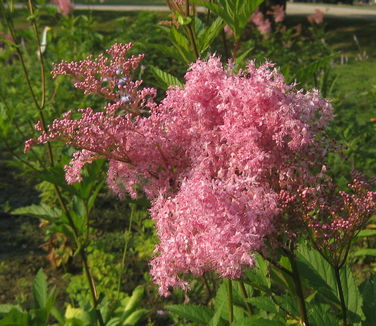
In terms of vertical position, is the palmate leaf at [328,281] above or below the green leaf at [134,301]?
above

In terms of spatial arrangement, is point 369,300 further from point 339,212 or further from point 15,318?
point 15,318

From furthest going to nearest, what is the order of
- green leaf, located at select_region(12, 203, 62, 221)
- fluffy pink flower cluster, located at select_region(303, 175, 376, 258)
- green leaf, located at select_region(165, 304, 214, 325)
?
1. green leaf, located at select_region(12, 203, 62, 221)
2. green leaf, located at select_region(165, 304, 214, 325)
3. fluffy pink flower cluster, located at select_region(303, 175, 376, 258)

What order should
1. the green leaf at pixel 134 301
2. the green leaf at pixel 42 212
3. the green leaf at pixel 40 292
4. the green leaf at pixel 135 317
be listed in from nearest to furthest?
1. the green leaf at pixel 40 292
2. the green leaf at pixel 42 212
3. the green leaf at pixel 135 317
4. the green leaf at pixel 134 301

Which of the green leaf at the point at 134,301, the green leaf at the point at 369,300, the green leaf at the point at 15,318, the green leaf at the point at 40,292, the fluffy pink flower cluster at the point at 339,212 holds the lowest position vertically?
the green leaf at the point at 134,301

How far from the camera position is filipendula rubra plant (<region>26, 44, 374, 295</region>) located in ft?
4.34

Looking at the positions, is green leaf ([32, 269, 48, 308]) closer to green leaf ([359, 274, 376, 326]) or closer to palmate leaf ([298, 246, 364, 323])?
palmate leaf ([298, 246, 364, 323])

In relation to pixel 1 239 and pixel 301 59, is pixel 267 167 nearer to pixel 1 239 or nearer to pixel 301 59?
pixel 1 239

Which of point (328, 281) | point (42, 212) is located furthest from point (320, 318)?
point (42, 212)

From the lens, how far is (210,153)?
4.62 ft

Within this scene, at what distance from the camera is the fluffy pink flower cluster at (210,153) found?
52.1 inches

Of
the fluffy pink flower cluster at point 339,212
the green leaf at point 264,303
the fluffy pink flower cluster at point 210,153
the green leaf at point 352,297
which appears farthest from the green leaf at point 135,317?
the fluffy pink flower cluster at point 339,212

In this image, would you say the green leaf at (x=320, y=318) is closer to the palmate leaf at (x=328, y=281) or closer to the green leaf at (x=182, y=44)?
the palmate leaf at (x=328, y=281)

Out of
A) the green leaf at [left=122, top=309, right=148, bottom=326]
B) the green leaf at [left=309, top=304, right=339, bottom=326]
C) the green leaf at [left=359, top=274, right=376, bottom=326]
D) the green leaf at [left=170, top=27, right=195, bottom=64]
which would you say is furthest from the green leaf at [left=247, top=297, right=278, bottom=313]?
the green leaf at [left=122, top=309, right=148, bottom=326]

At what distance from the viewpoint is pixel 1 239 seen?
4.77m
